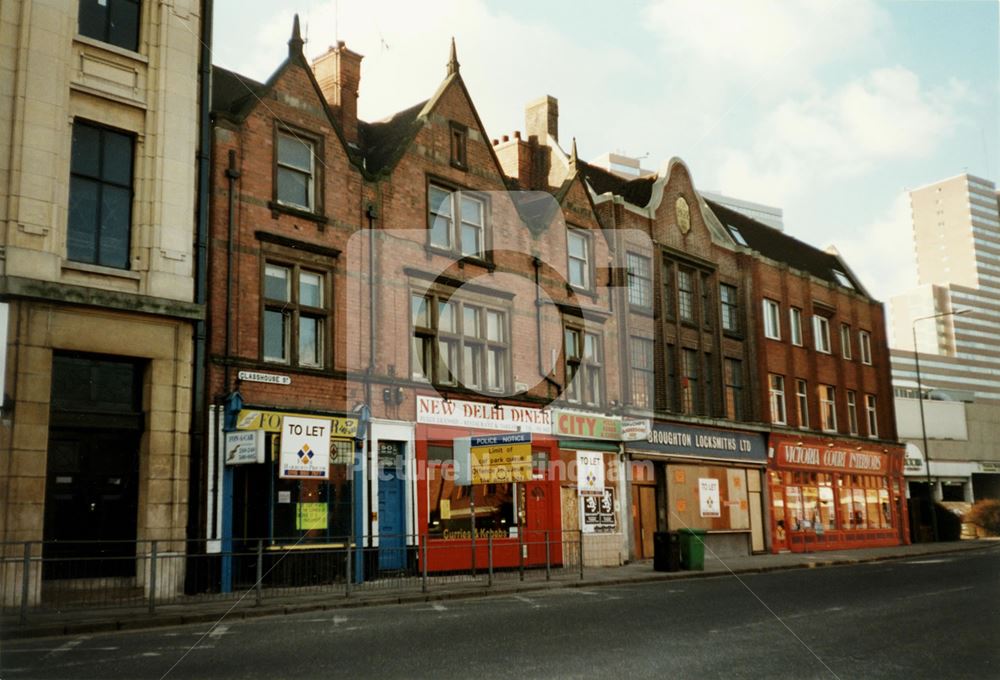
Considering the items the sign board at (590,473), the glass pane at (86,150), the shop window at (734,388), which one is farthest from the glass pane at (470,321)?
the shop window at (734,388)

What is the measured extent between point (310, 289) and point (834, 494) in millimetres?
27700

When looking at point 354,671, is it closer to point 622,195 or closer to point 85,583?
point 85,583

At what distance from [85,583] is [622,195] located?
24.1 metres

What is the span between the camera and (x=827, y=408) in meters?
41.2

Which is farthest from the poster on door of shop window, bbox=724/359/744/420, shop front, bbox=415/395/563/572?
shop front, bbox=415/395/563/572

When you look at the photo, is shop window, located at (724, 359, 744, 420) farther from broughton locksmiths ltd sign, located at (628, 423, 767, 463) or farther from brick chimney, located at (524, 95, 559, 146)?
brick chimney, located at (524, 95, 559, 146)

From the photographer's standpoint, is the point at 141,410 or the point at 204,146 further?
the point at 204,146

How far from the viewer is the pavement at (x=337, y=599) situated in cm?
1277

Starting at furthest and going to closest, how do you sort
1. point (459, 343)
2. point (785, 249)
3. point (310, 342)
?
1. point (785, 249)
2. point (459, 343)
3. point (310, 342)

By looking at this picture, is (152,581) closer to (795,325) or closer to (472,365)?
(472,365)

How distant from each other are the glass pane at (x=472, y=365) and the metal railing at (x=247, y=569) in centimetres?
416

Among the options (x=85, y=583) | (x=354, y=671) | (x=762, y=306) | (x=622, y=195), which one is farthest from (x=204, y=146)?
(x=762, y=306)

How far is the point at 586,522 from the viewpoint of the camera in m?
27.2

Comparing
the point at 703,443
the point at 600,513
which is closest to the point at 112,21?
the point at 600,513
